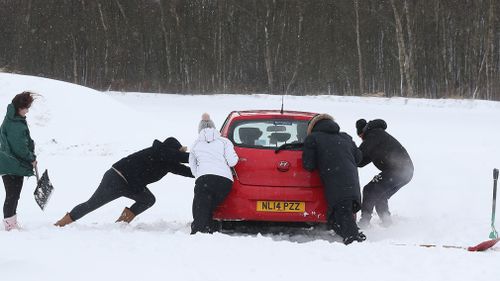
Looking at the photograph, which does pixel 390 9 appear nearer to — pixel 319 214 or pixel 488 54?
pixel 488 54

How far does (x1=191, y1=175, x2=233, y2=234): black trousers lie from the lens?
23.9 feet

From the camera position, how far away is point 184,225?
8.59 m

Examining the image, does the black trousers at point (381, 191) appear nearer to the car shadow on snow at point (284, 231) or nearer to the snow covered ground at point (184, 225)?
the snow covered ground at point (184, 225)

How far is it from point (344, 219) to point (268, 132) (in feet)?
5.98

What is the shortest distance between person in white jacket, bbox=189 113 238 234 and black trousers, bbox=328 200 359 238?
3.71 ft

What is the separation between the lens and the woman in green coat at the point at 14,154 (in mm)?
7875

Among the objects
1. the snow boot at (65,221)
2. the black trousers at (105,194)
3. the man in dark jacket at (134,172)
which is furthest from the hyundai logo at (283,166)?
the snow boot at (65,221)

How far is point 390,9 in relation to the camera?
1635 inches

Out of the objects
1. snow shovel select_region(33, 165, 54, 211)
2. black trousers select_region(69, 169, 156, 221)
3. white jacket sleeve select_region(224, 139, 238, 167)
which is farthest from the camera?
snow shovel select_region(33, 165, 54, 211)

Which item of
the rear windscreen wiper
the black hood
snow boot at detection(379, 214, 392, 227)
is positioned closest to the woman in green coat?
the black hood

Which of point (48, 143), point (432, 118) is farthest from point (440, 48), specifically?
point (48, 143)

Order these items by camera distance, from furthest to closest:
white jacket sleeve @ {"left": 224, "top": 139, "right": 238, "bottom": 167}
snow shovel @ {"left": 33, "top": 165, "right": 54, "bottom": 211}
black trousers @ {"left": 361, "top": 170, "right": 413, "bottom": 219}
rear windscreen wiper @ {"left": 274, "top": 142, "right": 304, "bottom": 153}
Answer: black trousers @ {"left": 361, "top": 170, "right": 413, "bottom": 219} < snow shovel @ {"left": 33, "top": 165, "right": 54, "bottom": 211} < rear windscreen wiper @ {"left": 274, "top": 142, "right": 304, "bottom": 153} < white jacket sleeve @ {"left": 224, "top": 139, "right": 238, "bottom": 167}

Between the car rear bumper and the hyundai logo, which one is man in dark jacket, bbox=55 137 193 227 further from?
the hyundai logo

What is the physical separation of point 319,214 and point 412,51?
34.9m
